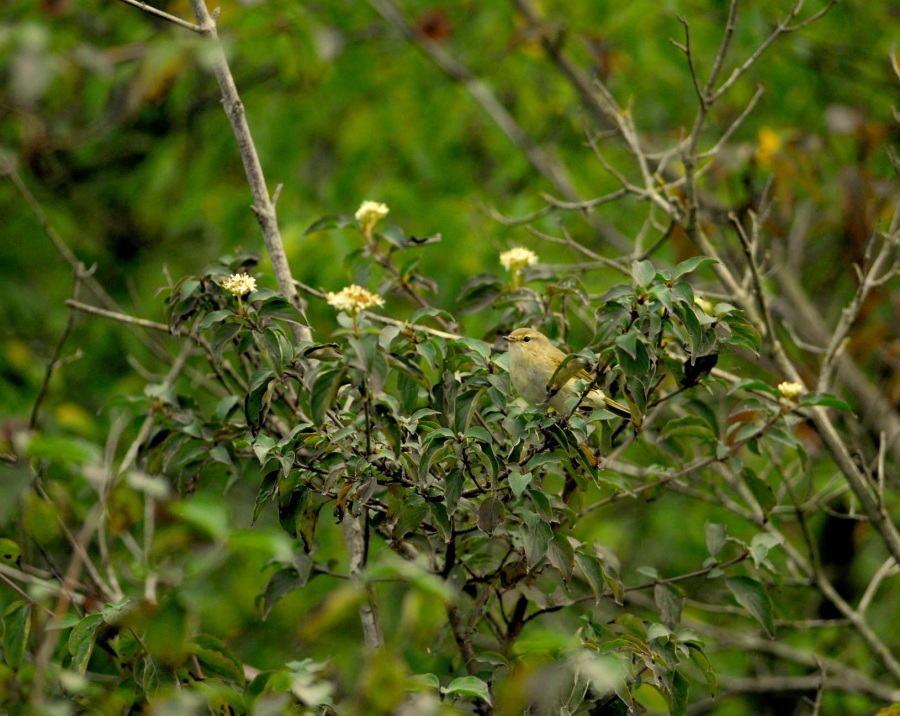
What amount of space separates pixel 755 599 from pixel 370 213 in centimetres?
164

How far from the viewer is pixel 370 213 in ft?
10.3

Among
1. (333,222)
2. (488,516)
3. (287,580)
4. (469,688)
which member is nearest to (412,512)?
(488,516)

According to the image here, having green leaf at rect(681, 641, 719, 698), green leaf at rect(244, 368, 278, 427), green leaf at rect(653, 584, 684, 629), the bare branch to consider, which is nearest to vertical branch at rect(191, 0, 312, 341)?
the bare branch

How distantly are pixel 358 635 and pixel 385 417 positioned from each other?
11.2 ft

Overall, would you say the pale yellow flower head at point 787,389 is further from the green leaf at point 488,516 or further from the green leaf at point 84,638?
the green leaf at point 84,638

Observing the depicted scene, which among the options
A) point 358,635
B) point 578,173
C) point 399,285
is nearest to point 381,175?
point 578,173

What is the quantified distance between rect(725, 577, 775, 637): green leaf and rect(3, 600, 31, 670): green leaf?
73.1 inches

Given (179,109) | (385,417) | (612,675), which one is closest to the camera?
(612,675)

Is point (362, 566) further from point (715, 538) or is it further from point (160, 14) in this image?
point (160, 14)

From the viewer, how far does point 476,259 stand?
542 cm

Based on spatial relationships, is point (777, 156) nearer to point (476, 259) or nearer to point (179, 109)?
point (476, 259)

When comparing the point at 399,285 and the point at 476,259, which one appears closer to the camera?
the point at 399,285

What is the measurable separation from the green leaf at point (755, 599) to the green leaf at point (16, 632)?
186cm

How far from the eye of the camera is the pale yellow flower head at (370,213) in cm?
310
